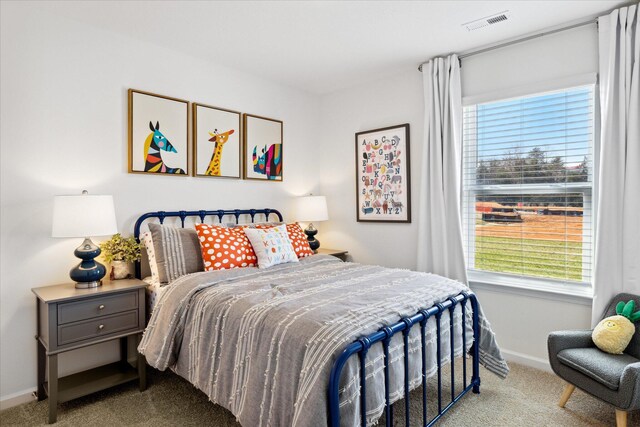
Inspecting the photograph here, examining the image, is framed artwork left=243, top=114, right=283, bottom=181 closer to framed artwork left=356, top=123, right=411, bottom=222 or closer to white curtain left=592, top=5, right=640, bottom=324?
framed artwork left=356, top=123, right=411, bottom=222

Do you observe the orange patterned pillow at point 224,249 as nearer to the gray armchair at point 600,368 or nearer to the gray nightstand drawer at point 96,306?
the gray nightstand drawer at point 96,306

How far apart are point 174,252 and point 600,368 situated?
8.89 ft

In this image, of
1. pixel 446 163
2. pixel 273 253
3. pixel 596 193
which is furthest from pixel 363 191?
pixel 596 193

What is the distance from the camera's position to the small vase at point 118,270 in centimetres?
267

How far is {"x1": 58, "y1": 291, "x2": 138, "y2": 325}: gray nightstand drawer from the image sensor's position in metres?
2.22

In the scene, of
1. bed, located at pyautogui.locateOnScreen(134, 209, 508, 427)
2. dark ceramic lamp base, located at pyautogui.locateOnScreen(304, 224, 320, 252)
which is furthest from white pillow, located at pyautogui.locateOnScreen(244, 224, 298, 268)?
dark ceramic lamp base, located at pyautogui.locateOnScreen(304, 224, 320, 252)

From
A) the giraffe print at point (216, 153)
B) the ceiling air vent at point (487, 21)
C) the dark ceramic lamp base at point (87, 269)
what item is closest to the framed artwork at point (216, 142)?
the giraffe print at point (216, 153)

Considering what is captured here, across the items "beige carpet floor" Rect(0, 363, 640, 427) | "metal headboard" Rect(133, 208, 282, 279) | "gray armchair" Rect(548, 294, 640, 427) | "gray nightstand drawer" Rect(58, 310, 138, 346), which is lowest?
"beige carpet floor" Rect(0, 363, 640, 427)

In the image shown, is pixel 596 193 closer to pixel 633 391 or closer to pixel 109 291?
pixel 633 391

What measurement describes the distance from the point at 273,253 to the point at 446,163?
1701 millimetres

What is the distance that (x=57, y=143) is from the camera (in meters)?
2.55

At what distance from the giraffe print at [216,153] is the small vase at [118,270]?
1064 mm

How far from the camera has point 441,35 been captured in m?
2.88

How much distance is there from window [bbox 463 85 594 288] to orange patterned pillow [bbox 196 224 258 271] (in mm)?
1943
